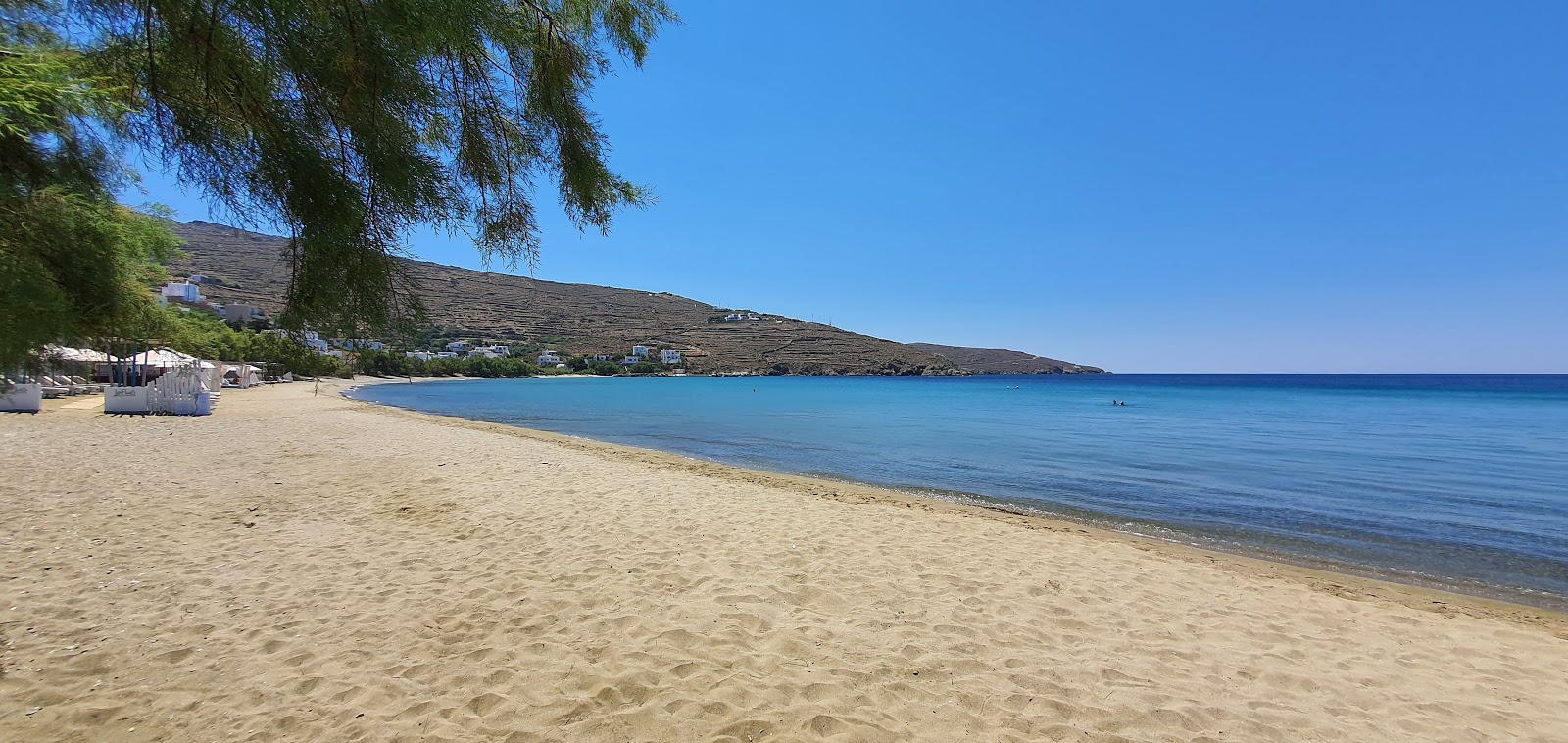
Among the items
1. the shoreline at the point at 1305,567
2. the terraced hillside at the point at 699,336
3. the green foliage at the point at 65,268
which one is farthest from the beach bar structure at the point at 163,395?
the terraced hillside at the point at 699,336

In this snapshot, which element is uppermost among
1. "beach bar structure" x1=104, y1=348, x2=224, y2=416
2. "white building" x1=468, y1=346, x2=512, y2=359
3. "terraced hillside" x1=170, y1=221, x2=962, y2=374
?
"terraced hillside" x1=170, y1=221, x2=962, y2=374

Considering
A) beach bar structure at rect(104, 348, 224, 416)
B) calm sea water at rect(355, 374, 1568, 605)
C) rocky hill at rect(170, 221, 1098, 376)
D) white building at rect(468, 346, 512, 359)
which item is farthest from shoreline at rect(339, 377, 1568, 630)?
rocky hill at rect(170, 221, 1098, 376)

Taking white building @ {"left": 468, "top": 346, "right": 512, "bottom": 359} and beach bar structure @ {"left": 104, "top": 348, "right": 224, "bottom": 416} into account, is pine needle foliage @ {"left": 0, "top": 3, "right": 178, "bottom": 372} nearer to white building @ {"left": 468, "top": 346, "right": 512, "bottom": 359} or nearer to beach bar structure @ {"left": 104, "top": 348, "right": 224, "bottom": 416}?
beach bar structure @ {"left": 104, "top": 348, "right": 224, "bottom": 416}

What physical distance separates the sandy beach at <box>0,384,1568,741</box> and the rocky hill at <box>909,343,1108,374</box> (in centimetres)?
15873

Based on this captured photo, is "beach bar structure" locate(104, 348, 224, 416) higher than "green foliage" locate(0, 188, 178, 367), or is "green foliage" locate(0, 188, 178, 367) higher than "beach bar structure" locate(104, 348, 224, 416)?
"green foliage" locate(0, 188, 178, 367)

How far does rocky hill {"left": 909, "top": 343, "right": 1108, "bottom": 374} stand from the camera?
165 meters

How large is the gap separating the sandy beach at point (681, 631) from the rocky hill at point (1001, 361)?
15873 cm

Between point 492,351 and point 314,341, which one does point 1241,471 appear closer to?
point 314,341

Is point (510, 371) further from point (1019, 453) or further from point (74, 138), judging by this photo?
point (74, 138)

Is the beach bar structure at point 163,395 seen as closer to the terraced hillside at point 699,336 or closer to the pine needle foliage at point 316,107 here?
the pine needle foliage at point 316,107

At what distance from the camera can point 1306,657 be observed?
14.6 ft

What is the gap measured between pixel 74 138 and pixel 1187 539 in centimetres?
1097

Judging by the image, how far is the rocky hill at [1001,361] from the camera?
164875 millimetres

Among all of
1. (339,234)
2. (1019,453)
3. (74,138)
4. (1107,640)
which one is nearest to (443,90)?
(339,234)
